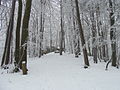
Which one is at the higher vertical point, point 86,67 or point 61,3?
point 61,3

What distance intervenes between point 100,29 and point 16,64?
14212 millimetres

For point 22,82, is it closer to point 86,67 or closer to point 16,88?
point 16,88

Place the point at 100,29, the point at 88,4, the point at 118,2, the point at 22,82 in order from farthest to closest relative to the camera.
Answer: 1. the point at 100,29
2. the point at 88,4
3. the point at 118,2
4. the point at 22,82

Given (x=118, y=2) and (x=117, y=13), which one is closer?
(x=117, y=13)

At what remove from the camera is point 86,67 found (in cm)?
1497

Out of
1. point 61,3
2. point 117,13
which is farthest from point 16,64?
point 61,3

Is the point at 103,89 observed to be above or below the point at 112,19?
below

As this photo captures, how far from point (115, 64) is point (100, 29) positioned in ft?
27.2

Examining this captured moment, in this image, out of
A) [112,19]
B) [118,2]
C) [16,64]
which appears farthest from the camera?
[112,19]

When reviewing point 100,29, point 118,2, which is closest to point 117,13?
point 118,2

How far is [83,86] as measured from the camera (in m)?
8.48

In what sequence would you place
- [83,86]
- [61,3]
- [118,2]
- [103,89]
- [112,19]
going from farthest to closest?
[61,3] → [112,19] → [118,2] → [83,86] → [103,89]

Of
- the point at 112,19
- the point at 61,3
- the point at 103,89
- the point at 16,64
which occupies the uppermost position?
the point at 61,3

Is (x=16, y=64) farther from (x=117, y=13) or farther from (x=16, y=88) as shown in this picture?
(x=117, y=13)
